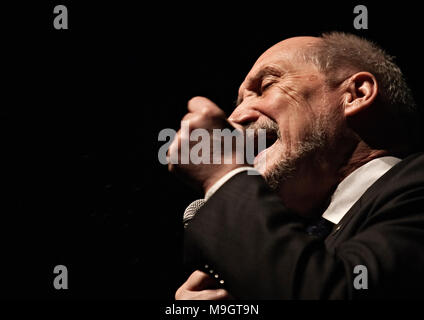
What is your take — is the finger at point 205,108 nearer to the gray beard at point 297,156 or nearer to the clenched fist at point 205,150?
the clenched fist at point 205,150

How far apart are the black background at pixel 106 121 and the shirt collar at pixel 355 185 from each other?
2.58 ft

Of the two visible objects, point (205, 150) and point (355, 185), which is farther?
point (355, 185)

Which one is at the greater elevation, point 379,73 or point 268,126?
point 379,73

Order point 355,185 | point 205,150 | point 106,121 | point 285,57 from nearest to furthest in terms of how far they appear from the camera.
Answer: point 205,150 → point 355,185 → point 285,57 → point 106,121

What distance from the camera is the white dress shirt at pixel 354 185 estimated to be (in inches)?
48.6

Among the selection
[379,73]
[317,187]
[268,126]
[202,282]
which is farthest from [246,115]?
[202,282]

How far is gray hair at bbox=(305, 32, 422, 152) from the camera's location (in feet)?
4.58

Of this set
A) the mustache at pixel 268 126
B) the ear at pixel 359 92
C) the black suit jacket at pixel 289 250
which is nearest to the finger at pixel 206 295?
the black suit jacket at pixel 289 250

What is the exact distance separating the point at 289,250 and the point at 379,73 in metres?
0.85

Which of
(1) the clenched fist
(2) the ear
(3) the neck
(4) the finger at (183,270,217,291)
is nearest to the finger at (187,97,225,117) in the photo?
(1) the clenched fist

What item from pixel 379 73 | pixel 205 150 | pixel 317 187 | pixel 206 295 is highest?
pixel 379 73

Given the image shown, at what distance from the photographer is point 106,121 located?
1.91 metres

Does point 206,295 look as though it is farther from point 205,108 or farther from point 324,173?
point 324,173

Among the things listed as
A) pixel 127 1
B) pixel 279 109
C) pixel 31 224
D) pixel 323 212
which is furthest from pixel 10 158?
pixel 323 212
